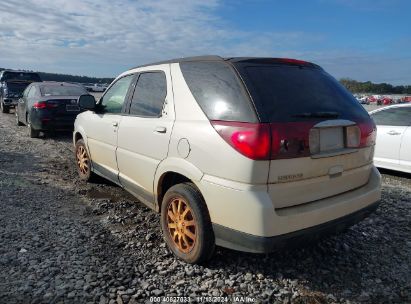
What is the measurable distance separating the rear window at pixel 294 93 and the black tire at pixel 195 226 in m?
0.92

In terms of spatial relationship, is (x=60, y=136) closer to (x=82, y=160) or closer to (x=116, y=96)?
(x=82, y=160)

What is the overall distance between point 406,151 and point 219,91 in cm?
500

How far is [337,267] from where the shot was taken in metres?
3.42

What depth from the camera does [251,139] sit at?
2.72 meters

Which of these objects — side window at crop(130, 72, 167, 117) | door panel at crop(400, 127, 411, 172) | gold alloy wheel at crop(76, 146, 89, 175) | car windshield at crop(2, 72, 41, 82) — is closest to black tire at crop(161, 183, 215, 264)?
side window at crop(130, 72, 167, 117)

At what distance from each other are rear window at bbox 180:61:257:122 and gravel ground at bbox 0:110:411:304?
140 cm

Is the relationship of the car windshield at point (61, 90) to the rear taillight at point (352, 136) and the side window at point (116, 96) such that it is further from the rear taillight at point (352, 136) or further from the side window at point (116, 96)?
the rear taillight at point (352, 136)

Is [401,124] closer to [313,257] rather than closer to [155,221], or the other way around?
[313,257]

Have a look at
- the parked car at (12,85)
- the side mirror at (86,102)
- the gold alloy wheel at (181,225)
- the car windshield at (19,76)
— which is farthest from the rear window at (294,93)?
the car windshield at (19,76)

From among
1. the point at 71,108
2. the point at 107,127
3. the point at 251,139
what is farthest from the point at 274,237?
the point at 71,108

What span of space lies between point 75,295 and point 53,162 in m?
5.18

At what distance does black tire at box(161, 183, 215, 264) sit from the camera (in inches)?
123

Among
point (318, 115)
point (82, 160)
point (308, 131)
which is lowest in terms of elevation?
point (82, 160)

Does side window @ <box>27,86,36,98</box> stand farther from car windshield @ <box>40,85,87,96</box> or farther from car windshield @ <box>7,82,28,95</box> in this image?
car windshield @ <box>7,82,28,95</box>
